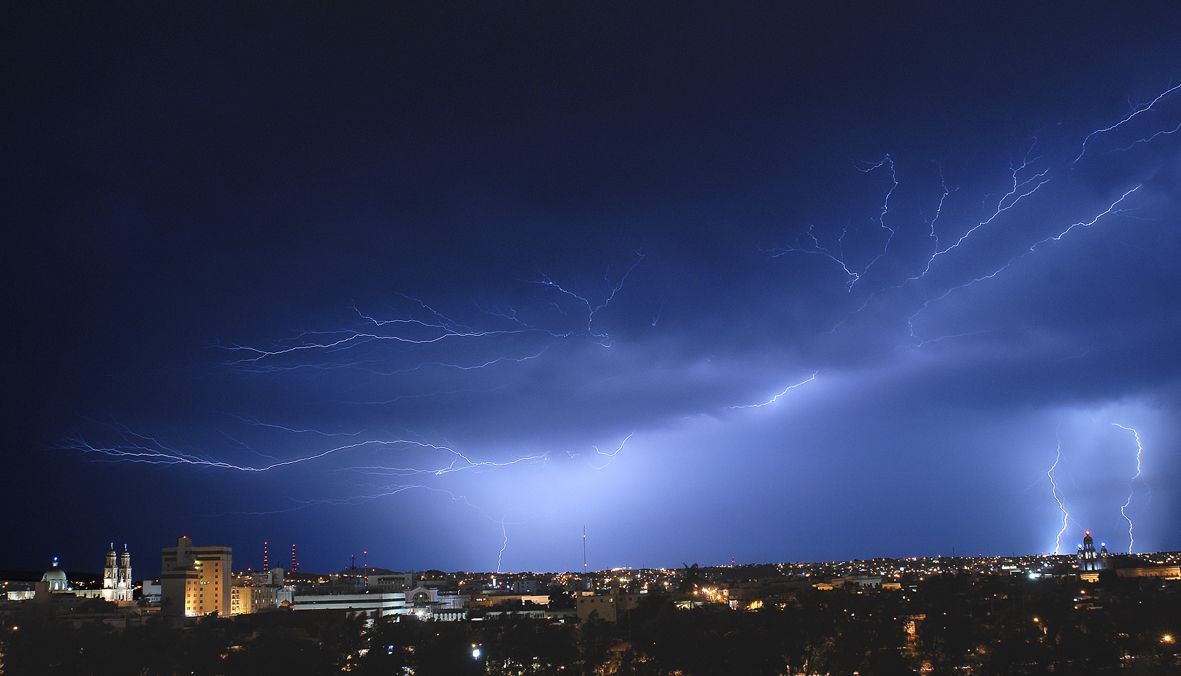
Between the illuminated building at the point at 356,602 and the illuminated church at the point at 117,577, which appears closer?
the illuminated building at the point at 356,602

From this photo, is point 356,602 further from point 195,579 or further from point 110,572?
point 110,572

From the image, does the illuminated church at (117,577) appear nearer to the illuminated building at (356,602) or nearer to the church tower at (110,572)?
the church tower at (110,572)

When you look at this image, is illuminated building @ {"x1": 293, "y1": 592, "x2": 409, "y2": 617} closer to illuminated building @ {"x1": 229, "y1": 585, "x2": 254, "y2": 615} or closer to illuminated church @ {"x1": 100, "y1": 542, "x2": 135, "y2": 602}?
illuminated building @ {"x1": 229, "y1": 585, "x2": 254, "y2": 615}

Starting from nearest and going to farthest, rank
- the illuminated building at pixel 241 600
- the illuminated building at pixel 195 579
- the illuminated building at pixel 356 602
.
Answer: the illuminated building at pixel 356 602 < the illuminated building at pixel 195 579 < the illuminated building at pixel 241 600

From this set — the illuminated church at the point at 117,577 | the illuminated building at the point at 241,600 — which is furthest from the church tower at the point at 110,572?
the illuminated building at the point at 241,600

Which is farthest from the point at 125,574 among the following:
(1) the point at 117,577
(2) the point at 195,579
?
(2) the point at 195,579

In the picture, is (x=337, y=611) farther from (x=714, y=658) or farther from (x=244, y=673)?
(x=714, y=658)

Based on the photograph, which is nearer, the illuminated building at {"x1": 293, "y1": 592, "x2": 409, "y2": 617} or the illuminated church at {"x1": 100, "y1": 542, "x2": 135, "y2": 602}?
the illuminated building at {"x1": 293, "y1": 592, "x2": 409, "y2": 617}

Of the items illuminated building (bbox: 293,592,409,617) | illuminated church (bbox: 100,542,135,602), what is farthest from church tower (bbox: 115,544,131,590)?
illuminated building (bbox: 293,592,409,617)

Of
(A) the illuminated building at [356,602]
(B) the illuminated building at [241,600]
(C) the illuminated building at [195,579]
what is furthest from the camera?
(B) the illuminated building at [241,600]
